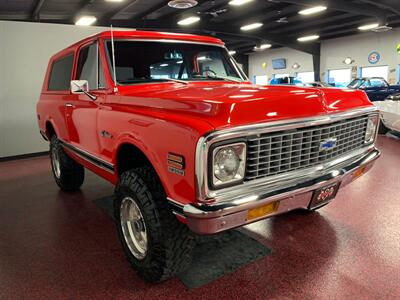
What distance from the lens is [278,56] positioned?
22562 millimetres

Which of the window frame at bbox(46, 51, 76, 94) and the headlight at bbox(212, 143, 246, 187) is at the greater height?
the window frame at bbox(46, 51, 76, 94)

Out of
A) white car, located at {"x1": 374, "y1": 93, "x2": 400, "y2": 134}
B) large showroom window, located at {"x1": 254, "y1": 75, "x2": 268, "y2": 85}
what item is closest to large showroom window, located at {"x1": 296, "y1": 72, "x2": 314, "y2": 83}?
large showroom window, located at {"x1": 254, "y1": 75, "x2": 268, "y2": 85}

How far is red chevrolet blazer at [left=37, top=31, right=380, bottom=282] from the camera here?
1700 millimetres

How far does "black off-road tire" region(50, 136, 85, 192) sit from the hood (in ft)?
6.62

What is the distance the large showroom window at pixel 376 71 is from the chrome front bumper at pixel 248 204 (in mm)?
16515

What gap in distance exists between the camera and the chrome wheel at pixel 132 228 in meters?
2.36

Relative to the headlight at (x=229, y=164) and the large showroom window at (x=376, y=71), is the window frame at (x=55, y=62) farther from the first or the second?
the large showroom window at (x=376, y=71)

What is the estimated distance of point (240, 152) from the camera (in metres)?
1.75

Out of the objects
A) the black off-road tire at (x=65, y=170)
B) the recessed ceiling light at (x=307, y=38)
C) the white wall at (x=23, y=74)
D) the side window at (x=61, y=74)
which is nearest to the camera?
the side window at (x=61, y=74)

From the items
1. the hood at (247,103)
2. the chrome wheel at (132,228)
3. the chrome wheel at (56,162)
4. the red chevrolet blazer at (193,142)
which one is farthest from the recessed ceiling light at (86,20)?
the chrome wheel at (132,228)

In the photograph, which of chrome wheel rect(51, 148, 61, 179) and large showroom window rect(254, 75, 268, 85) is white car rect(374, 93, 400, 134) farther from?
large showroom window rect(254, 75, 268, 85)

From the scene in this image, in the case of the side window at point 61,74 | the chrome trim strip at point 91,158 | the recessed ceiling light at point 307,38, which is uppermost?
the recessed ceiling light at point 307,38

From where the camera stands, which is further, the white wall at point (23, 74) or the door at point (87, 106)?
the white wall at point (23, 74)

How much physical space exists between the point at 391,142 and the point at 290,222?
5.37 metres
